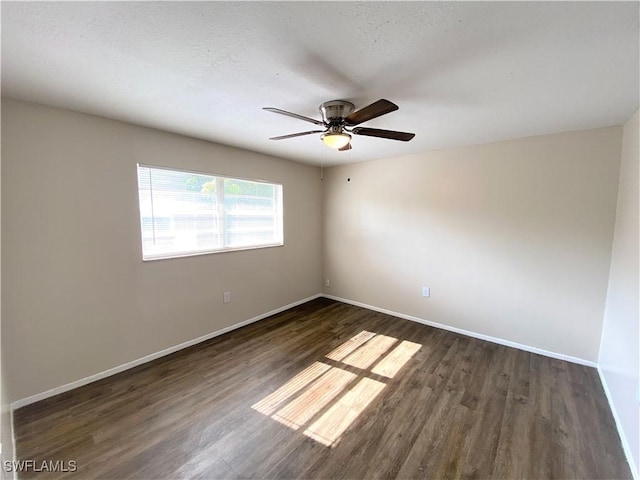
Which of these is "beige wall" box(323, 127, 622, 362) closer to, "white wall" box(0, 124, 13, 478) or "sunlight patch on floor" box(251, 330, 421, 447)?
"sunlight patch on floor" box(251, 330, 421, 447)

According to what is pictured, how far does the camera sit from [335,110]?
1909 mm

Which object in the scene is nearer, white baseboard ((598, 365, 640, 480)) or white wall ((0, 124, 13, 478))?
white wall ((0, 124, 13, 478))

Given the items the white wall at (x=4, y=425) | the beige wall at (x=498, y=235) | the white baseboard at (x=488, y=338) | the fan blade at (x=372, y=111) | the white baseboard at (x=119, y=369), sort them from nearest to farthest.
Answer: the white wall at (x=4, y=425) → the fan blade at (x=372, y=111) → the white baseboard at (x=119, y=369) → the beige wall at (x=498, y=235) → the white baseboard at (x=488, y=338)

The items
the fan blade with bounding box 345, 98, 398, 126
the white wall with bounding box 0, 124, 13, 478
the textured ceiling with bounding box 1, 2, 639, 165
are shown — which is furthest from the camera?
the fan blade with bounding box 345, 98, 398, 126

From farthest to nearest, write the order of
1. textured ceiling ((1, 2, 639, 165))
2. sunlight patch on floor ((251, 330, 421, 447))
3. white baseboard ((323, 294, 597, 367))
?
white baseboard ((323, 294, 597, 367)) → sunlight patch on floor ((251, 330, 421, 447)) → textured ceiling ((1, 2, 639, 165))

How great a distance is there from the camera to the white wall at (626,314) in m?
1.66

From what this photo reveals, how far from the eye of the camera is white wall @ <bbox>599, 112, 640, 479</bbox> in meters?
1.66

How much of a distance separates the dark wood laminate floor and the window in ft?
3.86

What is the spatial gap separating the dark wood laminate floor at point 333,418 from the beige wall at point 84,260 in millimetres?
314

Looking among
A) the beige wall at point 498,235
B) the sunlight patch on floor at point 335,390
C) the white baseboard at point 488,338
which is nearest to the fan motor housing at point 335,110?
the beige wall at point 498,235

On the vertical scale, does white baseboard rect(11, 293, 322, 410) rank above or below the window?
below

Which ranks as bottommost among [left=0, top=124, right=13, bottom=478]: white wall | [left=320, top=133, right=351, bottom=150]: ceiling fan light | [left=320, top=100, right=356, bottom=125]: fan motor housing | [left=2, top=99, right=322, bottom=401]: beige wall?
[left=0, top=124, right=13, bottom=478]: white wall

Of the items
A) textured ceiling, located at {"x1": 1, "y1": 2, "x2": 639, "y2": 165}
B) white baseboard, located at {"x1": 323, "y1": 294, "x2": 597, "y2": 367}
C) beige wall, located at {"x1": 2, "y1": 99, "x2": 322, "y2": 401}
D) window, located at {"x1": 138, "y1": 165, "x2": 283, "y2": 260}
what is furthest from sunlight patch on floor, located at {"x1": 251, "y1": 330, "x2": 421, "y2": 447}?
textured ceiling, located at {"x1": 1, "y1": 2, "x2": 639, "y2": 165}

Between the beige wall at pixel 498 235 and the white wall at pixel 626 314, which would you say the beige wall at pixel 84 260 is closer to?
the beige wall at pixel 498 235
